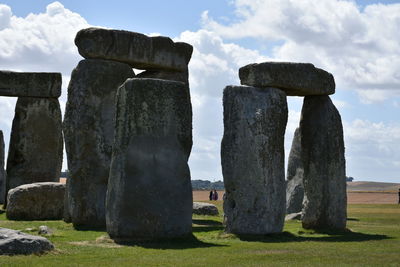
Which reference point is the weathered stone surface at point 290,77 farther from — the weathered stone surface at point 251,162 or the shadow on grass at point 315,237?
the shadow on grass at point 315,237

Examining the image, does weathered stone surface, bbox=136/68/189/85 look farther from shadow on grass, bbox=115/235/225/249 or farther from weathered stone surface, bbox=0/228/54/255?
weathered stone surface, bbox=0/228/54/255

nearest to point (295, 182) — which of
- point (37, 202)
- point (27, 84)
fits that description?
point (37, 202)

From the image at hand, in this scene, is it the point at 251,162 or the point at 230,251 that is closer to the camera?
the point at 230,251

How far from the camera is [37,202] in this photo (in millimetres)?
22812

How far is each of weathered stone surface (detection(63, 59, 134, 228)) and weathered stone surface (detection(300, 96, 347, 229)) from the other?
17.2 ft

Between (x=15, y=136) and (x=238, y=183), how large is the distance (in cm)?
1500

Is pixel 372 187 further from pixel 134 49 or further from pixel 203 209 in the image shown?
pixel 134 49

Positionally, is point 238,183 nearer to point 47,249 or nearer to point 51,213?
point 47,249

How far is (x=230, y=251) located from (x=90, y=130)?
7747 millimetres

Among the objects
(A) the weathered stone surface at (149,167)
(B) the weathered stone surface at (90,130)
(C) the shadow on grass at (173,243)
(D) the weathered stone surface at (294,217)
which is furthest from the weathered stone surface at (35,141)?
(C) the shadow on grass at (173,243)

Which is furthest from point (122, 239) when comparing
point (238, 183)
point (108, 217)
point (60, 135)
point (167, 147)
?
point (60, 135)

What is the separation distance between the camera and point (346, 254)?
14117 mm

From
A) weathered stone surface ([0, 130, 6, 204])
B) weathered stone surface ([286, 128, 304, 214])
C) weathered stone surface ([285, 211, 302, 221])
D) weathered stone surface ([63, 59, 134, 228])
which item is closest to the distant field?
weathered stone surface ([0, 130, 6, 204])

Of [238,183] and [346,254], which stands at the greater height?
[238,183]
